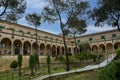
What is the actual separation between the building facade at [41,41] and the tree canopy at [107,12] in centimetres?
1372

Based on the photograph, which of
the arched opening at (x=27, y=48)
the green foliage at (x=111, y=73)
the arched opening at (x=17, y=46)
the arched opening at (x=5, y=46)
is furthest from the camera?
the arched opening at (x=27, y=48)

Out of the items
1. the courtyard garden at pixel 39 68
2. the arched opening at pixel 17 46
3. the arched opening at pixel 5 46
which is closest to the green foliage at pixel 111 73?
the courtyard garden at pixel 39 68

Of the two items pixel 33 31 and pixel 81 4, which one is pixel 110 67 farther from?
pixel 33 31

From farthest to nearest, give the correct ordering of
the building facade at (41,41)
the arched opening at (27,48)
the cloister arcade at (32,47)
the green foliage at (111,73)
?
the arched opening at (27,48) < the cloister arcade at (32,47) < the building facade at (41,41) < the green foliage at (111,73)

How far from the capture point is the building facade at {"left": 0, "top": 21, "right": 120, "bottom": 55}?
36844 millimetres

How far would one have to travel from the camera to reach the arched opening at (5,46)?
37.0 m

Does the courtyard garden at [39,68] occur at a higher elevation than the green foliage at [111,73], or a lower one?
lower

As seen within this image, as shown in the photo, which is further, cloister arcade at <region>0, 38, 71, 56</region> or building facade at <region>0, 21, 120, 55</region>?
cloister arcade at <region>0, 38, 71, 56</region>

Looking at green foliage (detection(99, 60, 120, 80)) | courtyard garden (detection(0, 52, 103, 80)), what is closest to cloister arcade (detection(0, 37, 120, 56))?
courtyard garden (detection(0, 52, 103, 80))

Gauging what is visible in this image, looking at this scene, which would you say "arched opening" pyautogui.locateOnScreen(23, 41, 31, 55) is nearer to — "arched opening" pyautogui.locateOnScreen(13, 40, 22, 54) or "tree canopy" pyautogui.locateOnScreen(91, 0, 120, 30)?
"arched opening" pyautogui.locateOnScreen(13, 40, 22, 54)

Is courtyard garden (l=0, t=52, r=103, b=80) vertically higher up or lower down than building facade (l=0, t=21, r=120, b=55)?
lower down

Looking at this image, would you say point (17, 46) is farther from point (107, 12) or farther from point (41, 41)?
point (107, 12)

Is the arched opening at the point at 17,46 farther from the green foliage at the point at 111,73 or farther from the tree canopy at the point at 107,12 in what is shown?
the green foliage at the point at 111,73

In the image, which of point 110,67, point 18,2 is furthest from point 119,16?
point 110,67
